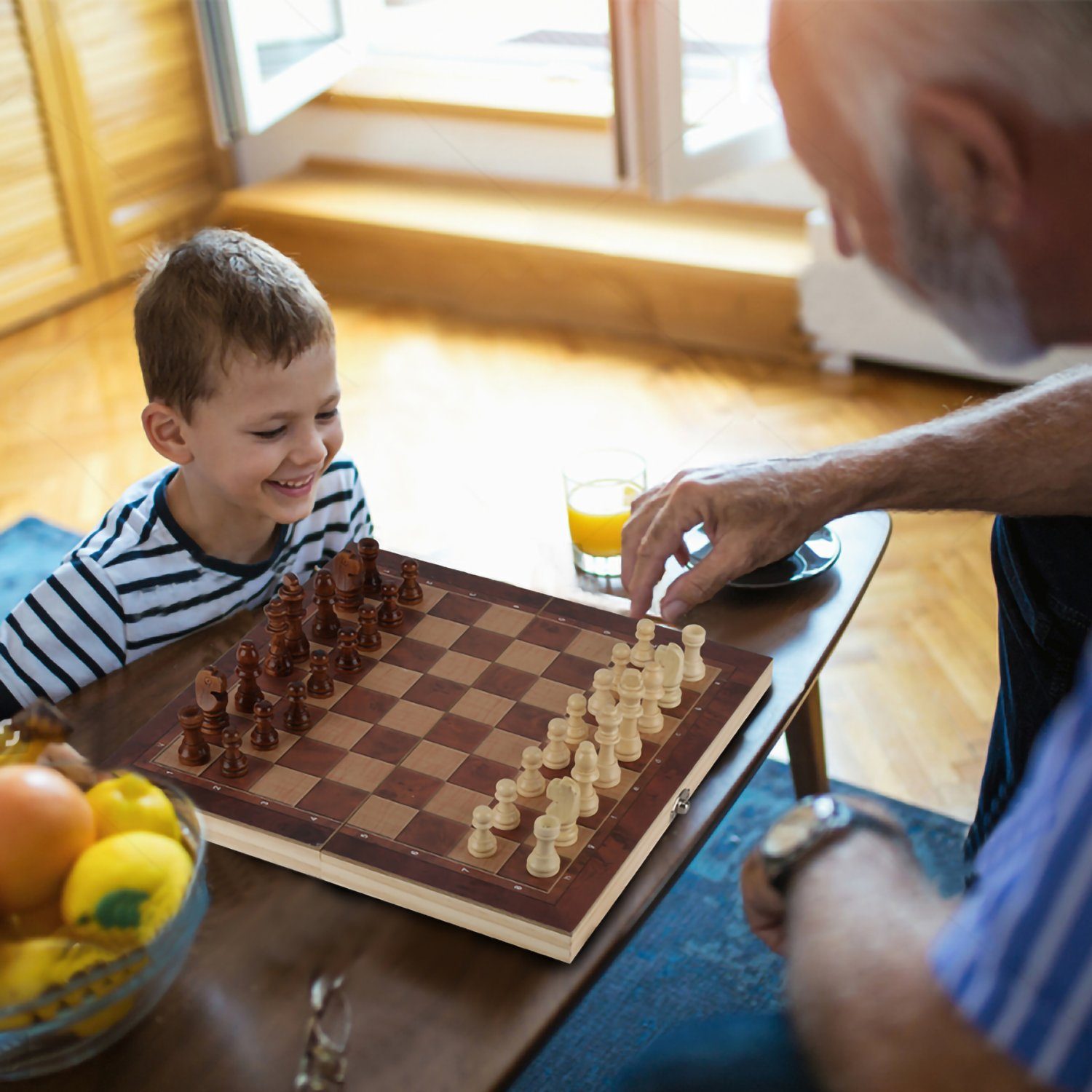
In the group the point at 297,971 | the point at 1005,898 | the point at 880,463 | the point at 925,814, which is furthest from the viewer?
the point at 925,814

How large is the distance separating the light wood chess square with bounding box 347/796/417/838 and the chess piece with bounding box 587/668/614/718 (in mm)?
170

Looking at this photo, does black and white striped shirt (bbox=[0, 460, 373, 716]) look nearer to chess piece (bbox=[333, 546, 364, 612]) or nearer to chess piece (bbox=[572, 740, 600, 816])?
chess piece (bbox=[333, 546, 364, 612])

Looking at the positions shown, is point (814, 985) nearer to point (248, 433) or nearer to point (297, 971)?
point (297, 971)

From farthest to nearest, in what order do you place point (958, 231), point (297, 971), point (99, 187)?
point (99, 187), point (297, 971), point (958, 231)

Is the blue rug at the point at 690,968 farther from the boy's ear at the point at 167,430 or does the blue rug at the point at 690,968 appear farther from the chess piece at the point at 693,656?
the boy's ear at the point at 167,430

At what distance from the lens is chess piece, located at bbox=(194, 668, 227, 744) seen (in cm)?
103

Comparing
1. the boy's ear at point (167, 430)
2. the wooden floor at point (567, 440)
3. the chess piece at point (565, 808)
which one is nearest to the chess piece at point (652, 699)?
the chess piece at point (565, 808)

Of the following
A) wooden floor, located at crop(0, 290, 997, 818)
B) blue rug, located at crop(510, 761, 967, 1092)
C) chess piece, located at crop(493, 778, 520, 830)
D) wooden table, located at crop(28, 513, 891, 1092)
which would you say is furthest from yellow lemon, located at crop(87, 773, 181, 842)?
wooden floor, located at crop(0, 290, 997, 818)

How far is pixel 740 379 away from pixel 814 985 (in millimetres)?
2600

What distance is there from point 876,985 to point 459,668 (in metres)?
0.52

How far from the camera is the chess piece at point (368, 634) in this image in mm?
1128

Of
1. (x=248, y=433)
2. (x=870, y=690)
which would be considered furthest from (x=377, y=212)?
(x=248, y=433)

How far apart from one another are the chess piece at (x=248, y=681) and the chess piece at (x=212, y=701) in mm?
14

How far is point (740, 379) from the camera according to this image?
3.19 meters
